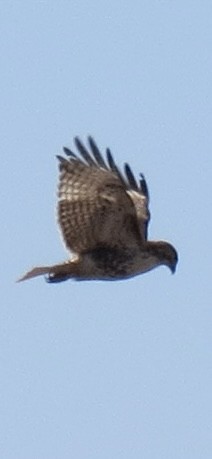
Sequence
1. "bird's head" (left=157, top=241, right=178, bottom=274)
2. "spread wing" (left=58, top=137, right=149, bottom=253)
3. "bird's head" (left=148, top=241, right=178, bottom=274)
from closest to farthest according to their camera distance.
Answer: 1. "spread wing" (left=58, top=137, right=149, bottom=253)
2. "bird's head" (left=148, top=241, right=178, bottom=274)
3. "bird's head" (left=157, top=241, right=178, bottom=274)

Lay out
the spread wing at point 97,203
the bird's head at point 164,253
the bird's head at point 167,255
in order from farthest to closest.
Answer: the bird's head at point 167,255 → the bird's head at point 164,253 → the spread wing at point 97,203

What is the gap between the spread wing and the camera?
191ft

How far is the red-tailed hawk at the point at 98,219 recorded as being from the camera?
2290 inches

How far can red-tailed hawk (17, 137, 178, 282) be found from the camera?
5816 cm

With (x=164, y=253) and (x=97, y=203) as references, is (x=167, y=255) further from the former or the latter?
(x=97, y=203)

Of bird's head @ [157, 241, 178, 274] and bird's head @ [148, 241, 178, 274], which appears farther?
bird's head @ [157, 241, 178, 274]

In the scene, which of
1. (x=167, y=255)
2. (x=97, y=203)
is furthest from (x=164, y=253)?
(x=97, y=203)

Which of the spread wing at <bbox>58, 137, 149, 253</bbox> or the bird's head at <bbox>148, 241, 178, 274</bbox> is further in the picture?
the bird's head at <bbox>148, 241, 178, 274</bbox>

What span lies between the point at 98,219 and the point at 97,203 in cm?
18

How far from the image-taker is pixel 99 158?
58188 millimetres

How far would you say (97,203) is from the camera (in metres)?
58.3

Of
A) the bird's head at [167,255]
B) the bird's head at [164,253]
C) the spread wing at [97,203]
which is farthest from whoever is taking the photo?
the bird's head at [167,255]

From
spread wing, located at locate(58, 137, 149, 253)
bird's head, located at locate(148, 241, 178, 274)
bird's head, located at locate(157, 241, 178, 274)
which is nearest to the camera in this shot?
spread wing, located at locate(58, 137, 149, 253)

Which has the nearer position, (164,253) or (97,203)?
(97,203)
